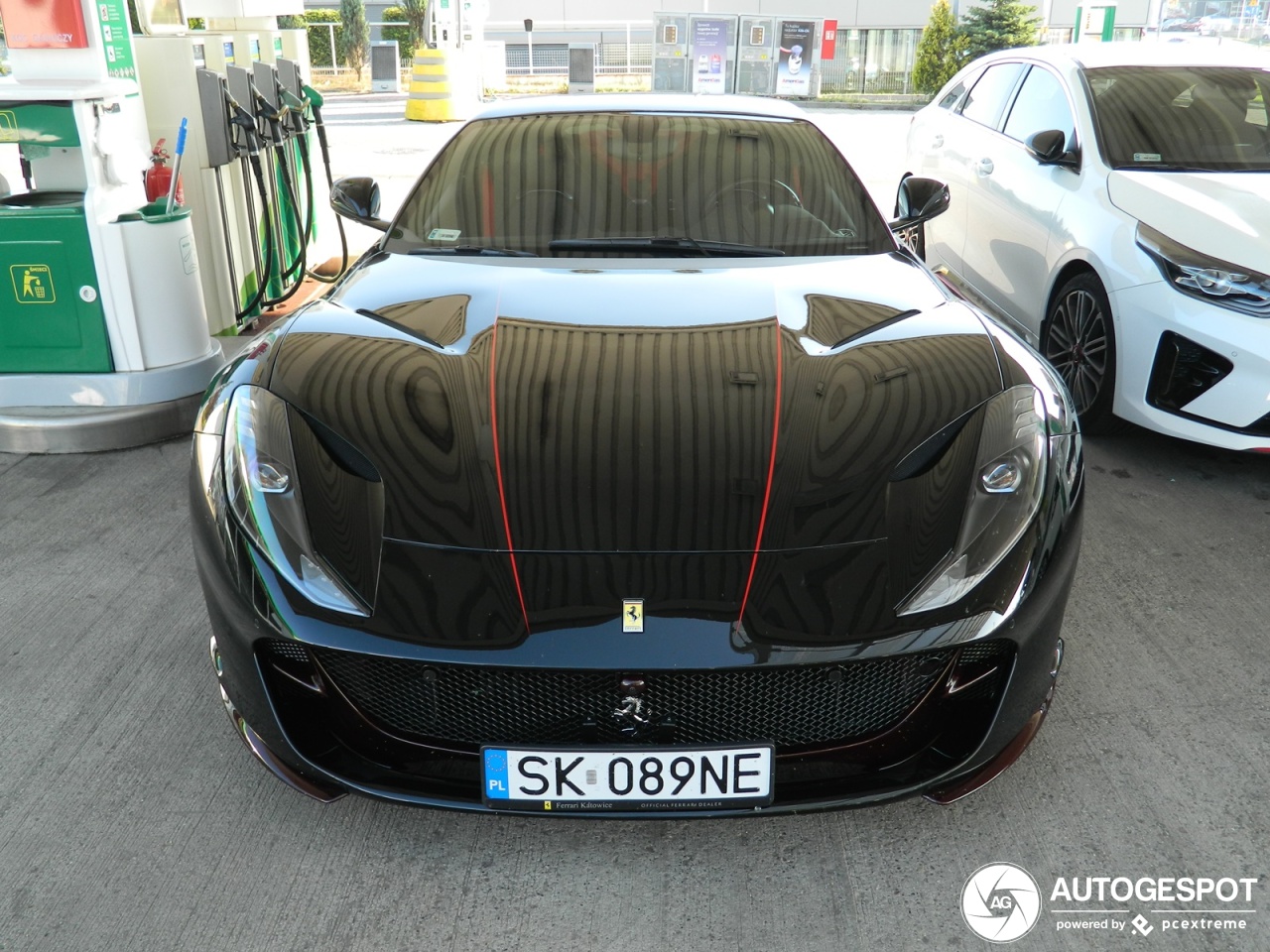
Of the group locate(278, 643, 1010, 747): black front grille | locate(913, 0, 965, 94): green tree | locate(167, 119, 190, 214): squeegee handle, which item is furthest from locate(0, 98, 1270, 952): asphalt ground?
locate(913, 0, 965, 94): green tree

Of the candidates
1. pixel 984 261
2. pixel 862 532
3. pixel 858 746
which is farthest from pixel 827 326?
pixel 984 261

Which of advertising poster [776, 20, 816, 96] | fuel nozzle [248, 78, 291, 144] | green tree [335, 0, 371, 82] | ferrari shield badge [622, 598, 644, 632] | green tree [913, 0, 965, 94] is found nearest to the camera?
ferrari shield badge [622, 598, 644, 632]

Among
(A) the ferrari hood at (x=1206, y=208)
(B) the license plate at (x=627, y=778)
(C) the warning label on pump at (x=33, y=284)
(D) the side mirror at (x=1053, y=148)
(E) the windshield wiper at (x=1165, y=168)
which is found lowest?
(B) the license plate at (x=627, y=778)

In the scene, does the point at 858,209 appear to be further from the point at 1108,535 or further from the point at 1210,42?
the point at 1210,42

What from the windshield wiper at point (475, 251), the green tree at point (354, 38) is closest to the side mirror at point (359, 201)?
the windshield wiper at point (475, 251)

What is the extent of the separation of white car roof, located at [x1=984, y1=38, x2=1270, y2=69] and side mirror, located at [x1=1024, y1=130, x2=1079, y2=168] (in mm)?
548

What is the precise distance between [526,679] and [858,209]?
1942mm

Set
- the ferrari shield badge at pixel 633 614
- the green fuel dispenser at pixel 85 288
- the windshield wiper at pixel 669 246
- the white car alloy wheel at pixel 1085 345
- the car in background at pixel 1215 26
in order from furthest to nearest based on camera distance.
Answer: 1. the car in background at pixel 1215 26
2. the green fuel dispenser at pixel 85 288
3. the white car alloy wheel at pixel 1085 345
4. the windshield wiper at pixel 669 246
5. the ferrari shield badge at pixel 633 614

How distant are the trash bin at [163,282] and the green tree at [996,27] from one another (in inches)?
837

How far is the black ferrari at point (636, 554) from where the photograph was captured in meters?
1.81

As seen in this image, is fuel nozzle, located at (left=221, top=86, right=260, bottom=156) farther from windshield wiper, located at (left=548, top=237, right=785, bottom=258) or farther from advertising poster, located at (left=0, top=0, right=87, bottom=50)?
windshield wiper, located at (left=548, top=237, right=785, bottom=258)

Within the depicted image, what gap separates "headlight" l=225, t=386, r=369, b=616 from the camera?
74.0 inches

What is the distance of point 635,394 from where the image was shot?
2.24 metres

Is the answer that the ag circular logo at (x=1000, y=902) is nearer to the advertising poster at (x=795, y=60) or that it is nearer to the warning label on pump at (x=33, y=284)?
the warning label on pump at (x=33, y=284)
